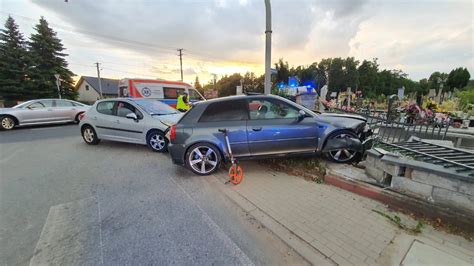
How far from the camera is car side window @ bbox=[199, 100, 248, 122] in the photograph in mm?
4305

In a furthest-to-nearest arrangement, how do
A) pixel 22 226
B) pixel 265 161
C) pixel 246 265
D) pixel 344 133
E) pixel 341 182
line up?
pixel 265 161, pixel 344 133, pixel 341 182, pixel 22 226, pixel 246 265

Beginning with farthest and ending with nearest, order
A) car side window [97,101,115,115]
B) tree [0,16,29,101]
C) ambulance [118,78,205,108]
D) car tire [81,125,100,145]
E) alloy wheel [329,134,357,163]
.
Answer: tree [0,16,29,101], ambulance [118,78,205,108], car tire [81,125,100,145], car side window [97,101,115,115], alloy wheel [329,134,357,163]

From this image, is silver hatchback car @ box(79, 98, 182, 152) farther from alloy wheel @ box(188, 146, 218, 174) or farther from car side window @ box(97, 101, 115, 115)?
alloy wheel @ box(188, 146, 218, 174)

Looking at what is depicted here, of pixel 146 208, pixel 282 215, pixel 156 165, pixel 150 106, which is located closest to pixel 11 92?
pixel 150 106

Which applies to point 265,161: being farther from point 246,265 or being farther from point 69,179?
point 69,179

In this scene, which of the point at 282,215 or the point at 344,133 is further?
the point at 344,133

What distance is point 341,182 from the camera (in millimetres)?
3709

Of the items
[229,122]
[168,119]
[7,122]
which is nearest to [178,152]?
[229,122]

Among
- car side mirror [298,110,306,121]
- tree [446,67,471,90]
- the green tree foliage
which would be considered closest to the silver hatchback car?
car side mirror [298,110,306,121]

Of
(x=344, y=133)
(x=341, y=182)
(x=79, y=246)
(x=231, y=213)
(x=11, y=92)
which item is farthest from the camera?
(x=11, y=92)

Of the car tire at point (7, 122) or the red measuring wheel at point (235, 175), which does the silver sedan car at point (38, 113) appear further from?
the red measuring wheel at point (235, 175)

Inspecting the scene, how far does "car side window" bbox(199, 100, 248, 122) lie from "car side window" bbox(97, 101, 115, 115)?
13.3ft

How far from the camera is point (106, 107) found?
6.84m

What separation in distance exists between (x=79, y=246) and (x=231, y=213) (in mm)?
1889
